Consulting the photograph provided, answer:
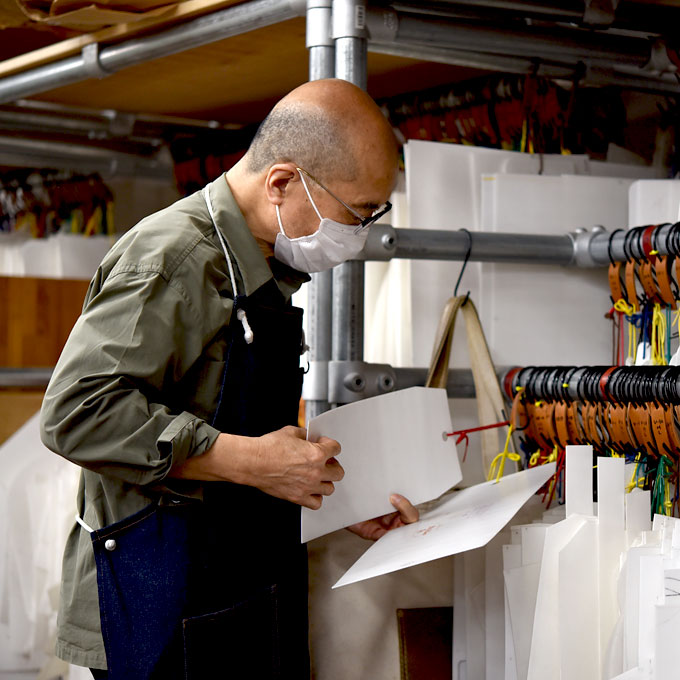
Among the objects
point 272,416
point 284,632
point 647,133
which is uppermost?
point 647,133

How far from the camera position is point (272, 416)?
1511 mm

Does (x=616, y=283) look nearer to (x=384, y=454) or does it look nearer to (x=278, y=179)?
(x=384, y=454)

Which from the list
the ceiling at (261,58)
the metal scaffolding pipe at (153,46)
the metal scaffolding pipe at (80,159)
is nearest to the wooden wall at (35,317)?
the metal scaffolding pipe at (80,159)

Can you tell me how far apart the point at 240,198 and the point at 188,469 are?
437mm

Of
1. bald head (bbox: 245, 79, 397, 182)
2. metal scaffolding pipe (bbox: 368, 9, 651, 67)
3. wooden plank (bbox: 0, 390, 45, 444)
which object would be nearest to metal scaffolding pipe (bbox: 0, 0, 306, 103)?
metal scaffolding pipe (bbox: 368, 9, 651, 67)

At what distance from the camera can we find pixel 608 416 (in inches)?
64.7

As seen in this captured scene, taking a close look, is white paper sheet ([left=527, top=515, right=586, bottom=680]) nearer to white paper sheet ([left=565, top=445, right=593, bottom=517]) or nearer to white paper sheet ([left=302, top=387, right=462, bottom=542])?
white paper sheet ([left=565, top=445, right=593, bottom=517])

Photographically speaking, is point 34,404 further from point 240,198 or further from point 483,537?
point 483,537

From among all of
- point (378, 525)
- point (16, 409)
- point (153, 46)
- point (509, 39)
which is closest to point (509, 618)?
point (378, 525)

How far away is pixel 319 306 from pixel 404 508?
39 centimetres

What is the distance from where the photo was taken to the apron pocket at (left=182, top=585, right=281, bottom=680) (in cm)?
143

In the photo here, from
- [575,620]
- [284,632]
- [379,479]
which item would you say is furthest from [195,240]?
[575,620]

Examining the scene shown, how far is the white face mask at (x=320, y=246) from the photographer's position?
1.51 metres

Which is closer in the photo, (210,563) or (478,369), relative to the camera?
(210,563)
